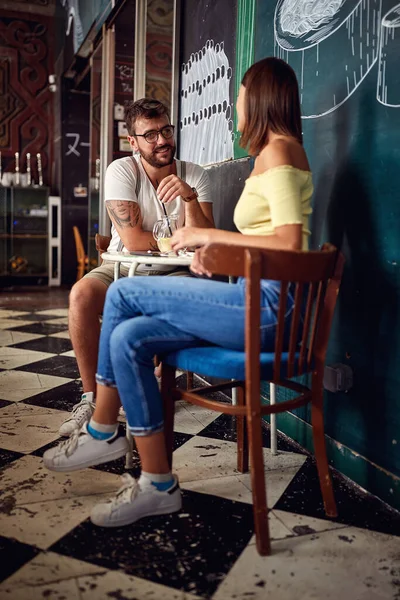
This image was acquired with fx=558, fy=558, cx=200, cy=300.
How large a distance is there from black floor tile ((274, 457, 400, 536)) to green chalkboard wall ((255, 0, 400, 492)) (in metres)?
0.12

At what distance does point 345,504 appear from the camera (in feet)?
5.42

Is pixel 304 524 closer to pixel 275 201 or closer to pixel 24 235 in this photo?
pixel 275 201

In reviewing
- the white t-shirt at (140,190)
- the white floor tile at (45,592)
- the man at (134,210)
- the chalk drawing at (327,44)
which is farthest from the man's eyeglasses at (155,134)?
the white floor tile at (45,592)

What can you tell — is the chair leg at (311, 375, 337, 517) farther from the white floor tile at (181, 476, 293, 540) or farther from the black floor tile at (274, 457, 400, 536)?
the white floor tile at (181, 476, 293, 540)

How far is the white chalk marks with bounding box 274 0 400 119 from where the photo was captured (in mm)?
1611

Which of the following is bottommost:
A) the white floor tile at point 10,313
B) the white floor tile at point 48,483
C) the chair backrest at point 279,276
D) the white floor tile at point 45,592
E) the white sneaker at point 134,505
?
the white floor tile at point 10,313

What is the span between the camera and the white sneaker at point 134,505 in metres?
1.45

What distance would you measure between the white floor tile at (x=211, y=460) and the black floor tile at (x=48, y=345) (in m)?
1.80

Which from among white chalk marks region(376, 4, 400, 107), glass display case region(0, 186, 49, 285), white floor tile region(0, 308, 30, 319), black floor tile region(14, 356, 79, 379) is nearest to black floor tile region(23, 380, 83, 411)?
black floor tile region(14, 356, 79, 379)

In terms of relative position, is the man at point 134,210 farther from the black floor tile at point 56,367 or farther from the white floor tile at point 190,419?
the black floor tile at point 56,367

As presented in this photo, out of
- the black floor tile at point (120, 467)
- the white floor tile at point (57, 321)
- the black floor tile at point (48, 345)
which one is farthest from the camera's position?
the white floor tile at point (57, 321)

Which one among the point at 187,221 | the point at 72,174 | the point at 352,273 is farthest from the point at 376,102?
the point at 72,174

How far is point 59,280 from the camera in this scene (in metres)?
7.91

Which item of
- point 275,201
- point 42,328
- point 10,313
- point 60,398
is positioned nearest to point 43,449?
point 60,398
